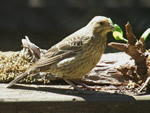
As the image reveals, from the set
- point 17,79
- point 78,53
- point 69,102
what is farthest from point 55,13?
point 69,102

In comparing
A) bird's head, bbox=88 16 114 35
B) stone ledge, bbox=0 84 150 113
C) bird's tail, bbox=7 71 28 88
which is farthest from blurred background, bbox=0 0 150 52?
stone ledge, bbox=0 84 150 113

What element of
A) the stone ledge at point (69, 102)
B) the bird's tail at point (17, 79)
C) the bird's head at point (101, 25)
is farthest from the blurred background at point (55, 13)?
the stone ledge at point (69, 102)

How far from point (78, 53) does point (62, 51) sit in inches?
7.7

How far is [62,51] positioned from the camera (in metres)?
4.94

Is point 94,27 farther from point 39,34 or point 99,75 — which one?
point 39,34

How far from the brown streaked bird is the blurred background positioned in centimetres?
427

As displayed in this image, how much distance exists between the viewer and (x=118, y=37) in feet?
17.7

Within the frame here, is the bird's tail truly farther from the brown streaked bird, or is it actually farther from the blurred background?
the blurred background

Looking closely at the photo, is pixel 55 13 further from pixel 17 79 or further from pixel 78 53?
pixel 78 53

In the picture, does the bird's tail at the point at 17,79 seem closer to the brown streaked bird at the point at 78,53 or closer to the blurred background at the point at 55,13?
the brown streaked bird at the point at 78,53

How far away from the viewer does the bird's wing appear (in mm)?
4867

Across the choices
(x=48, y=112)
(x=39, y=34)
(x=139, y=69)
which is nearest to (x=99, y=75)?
(x=139, y=69)

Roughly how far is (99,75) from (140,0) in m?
4.57

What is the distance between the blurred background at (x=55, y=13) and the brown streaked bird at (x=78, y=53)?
4.27 meters
